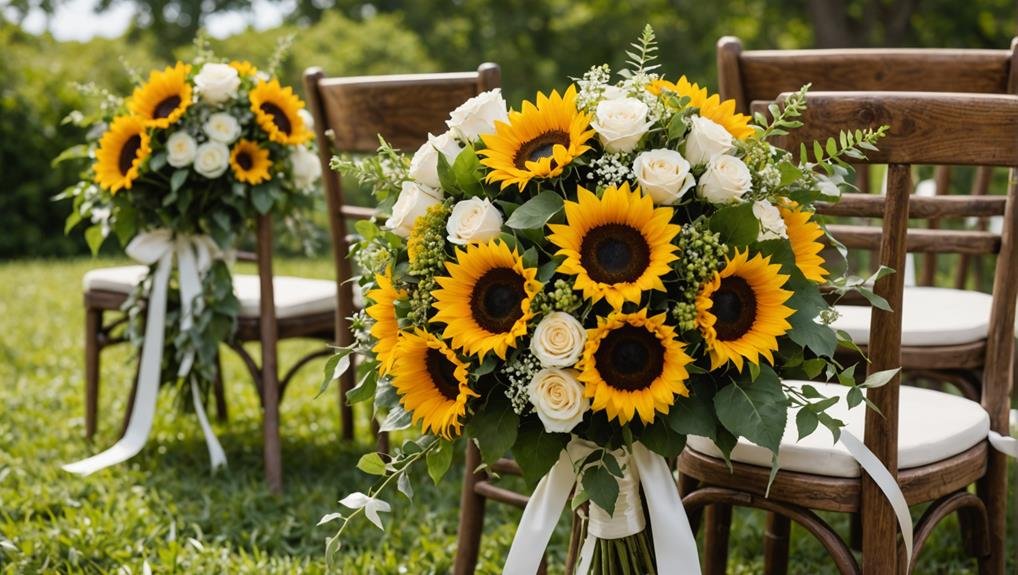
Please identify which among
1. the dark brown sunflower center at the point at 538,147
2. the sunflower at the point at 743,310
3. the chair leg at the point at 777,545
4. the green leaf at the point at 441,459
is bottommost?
the chair leg at the point at 777,545

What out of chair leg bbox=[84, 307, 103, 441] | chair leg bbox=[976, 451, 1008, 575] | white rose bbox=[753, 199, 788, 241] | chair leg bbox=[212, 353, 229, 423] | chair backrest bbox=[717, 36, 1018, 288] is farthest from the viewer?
chair leg bbox=[212, 353, 229, 423]

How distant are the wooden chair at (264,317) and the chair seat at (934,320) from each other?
5.73 feet

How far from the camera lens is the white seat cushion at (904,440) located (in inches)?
79.4

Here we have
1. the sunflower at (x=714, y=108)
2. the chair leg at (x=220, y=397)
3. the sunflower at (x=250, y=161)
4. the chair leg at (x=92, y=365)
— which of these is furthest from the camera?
the chair leg at (x=220, y=397)

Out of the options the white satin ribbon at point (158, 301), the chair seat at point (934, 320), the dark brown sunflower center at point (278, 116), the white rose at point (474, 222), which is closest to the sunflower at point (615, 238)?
the white rose at point (474, 222)

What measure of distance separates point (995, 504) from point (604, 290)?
124 centimetres

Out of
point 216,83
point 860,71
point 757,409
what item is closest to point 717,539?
point 757,409

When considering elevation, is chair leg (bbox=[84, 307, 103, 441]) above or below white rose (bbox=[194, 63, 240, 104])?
below

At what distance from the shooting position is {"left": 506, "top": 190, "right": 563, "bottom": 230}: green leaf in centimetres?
174

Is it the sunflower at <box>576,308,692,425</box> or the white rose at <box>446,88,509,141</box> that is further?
the white rose at <box>446,88,509,141</box>

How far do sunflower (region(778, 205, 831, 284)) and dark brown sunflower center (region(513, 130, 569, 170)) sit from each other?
0.37m

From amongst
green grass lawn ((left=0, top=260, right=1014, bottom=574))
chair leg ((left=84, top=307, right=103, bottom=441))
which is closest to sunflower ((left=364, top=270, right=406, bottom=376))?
green grass lawn ((left=0, top=260, right=1014, bottom=574))

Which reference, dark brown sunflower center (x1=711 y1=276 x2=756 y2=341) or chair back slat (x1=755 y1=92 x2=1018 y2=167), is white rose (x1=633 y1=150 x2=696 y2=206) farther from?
chair back slat (x1=755 y1=92 x2=1018 y2=167)

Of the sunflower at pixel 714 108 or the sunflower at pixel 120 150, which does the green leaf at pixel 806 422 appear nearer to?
the sunflower at pixel 714 108
